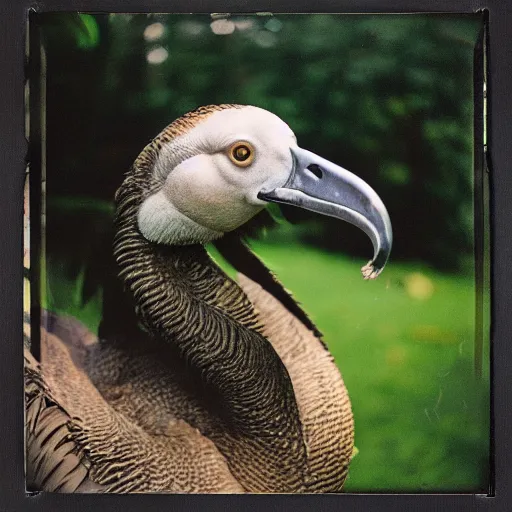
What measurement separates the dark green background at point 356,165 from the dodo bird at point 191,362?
40 mm

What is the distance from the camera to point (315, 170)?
1.03m

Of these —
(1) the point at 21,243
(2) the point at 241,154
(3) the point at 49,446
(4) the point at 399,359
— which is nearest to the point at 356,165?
(2) the point at 241,154

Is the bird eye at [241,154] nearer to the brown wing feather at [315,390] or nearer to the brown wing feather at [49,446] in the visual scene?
the brown wing feather at [315,390]

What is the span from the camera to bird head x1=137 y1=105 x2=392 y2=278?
1021 mm

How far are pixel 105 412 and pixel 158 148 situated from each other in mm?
476

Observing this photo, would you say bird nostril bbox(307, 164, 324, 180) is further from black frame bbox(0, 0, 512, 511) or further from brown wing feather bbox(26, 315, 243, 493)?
brown wing feather bbox(26, 315, 243, 493)

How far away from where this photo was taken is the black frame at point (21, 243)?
1.11 m

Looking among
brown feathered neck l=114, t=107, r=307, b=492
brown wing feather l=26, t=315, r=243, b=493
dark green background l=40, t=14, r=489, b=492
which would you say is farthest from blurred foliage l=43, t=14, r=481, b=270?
brown wing feather l=26, t=315, r=243, b=493

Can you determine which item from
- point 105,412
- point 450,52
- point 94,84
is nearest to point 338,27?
point 450,52

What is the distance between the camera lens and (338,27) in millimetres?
1098

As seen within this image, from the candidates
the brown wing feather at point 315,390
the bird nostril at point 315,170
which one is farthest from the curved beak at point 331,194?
the brown wing feather at point 315,390

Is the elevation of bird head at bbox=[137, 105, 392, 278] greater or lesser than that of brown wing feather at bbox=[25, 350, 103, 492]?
greater

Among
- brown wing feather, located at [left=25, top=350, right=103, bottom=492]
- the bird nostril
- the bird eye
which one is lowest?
brown wing feather, located at [left=25, top=350, right=103, bottom=492]

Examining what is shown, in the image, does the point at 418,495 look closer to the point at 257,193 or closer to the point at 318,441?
the point at 318,441
